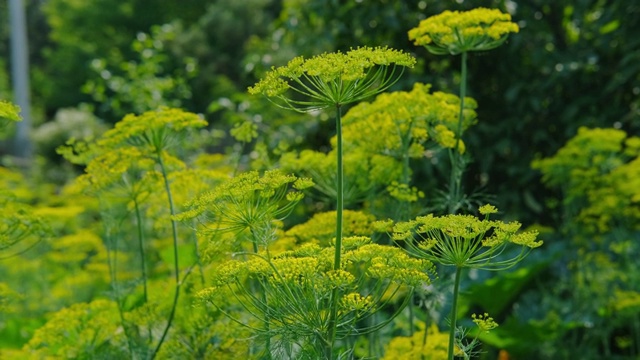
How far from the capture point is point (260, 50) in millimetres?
6797

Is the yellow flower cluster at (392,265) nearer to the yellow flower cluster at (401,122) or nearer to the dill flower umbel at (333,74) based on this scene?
the dill flower umbel at (333,74)

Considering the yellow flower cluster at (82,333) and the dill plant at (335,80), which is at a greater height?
the dill plant at (335,80)

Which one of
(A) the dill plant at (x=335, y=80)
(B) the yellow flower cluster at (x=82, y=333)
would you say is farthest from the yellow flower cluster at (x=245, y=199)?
(B) the yellow flower cluster at (x=82, y=333)

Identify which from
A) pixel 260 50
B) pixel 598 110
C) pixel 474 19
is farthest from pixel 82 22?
pixel 474 19

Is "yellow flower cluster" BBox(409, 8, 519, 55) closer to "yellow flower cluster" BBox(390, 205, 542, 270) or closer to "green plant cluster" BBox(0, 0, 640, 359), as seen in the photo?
"green plant cluster" BBox(0, 0, 640, 359)

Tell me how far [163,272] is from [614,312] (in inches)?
119

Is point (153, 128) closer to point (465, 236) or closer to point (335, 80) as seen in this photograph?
point (335, 80)

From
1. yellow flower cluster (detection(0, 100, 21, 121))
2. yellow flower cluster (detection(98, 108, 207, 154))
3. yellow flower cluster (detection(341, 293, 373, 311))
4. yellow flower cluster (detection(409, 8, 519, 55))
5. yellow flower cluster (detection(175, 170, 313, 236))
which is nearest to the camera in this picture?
yellow flower cluster (detection(341, 293, 373, 311))

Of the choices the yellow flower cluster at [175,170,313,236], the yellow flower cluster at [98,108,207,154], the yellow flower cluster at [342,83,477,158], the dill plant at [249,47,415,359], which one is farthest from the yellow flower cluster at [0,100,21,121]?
the yellow flower cluster at [342,83,477,158]

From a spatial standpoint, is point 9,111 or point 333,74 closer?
point 333,74

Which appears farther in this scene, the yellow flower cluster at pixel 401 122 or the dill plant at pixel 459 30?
the yellow flower cluster at pixel 401 122

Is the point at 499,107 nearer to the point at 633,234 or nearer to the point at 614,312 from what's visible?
the point at 633,234

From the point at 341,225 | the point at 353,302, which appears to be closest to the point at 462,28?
the point at 341,225

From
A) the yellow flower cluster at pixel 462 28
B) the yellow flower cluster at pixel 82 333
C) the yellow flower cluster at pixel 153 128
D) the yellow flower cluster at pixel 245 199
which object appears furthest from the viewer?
the yellow flower cluster at pixel 82 333
